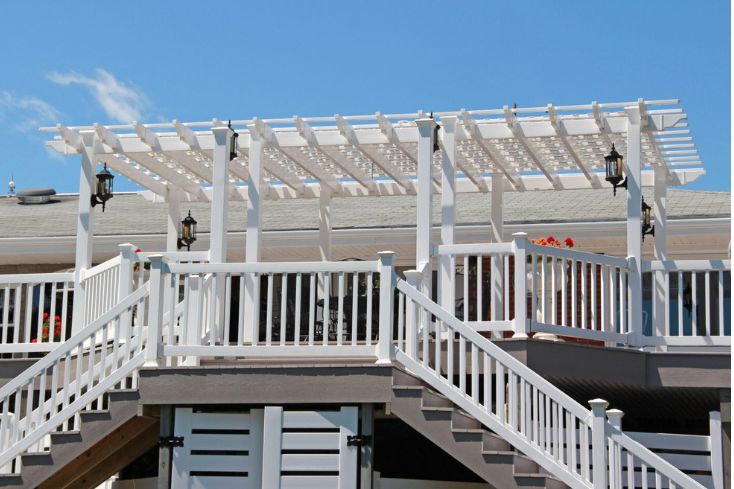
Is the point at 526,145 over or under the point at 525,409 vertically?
over

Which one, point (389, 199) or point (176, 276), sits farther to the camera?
point (389, 199)

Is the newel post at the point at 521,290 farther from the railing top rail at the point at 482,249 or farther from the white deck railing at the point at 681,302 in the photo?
the white deck railing at the point at 681,302

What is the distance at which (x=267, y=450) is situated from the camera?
10961 mm

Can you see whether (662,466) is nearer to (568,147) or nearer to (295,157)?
(568,147)

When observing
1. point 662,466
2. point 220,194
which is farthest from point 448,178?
point 662,466

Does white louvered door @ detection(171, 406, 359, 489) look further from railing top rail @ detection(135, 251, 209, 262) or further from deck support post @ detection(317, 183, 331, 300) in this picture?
deck support post @ detection(317, 183, 331, 300)

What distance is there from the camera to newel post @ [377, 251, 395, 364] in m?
10.9

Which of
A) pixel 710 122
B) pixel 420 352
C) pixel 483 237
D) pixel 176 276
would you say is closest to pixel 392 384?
pixel 420 352

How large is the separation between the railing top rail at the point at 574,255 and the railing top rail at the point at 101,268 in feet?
13.4

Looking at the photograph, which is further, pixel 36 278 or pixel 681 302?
pixel 36 278

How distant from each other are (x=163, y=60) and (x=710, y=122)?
10.2m

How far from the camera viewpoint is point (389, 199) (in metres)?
19.7

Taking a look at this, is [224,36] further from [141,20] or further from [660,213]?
[660,213]

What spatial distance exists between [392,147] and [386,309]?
11.9ft
